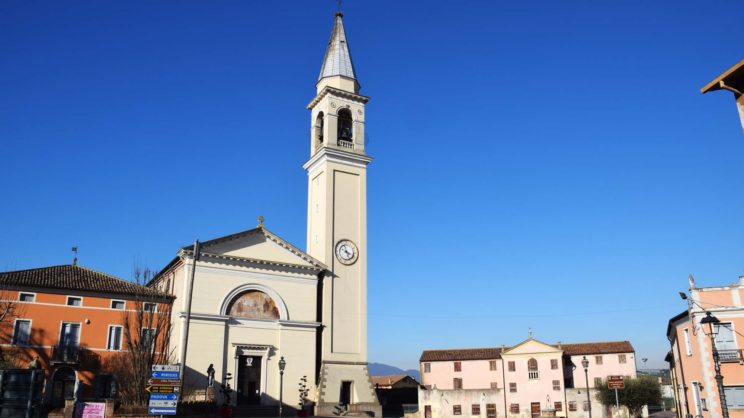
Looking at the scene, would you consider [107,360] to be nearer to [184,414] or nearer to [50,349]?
[50,349]

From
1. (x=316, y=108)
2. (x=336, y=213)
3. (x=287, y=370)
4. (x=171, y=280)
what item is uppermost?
(x=316, y=108)

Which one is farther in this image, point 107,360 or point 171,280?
point 171,280

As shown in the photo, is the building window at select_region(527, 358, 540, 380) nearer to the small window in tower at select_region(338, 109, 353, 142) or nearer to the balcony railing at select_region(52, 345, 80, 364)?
the small window in tower at select_region(338, 109, 353, 142)

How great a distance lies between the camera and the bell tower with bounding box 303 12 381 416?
4006cm

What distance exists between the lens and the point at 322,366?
39.3 m

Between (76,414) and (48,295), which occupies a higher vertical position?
(48,295)

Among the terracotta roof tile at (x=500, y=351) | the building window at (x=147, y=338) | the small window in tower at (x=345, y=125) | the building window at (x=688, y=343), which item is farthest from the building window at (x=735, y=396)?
the terracotta roof tile at (x=500, y=351)

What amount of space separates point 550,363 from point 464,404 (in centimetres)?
943

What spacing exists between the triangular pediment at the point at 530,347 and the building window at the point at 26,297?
43.2 m

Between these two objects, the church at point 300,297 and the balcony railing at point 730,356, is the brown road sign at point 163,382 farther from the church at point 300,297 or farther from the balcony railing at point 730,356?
the balcony railing at point 730,356

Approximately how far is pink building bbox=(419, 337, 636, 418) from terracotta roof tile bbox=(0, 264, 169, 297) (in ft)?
99.7

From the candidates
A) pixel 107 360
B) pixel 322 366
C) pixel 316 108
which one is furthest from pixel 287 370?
pixel 316 108

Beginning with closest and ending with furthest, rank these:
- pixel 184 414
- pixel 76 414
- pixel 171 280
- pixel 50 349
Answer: pixel 76 414 < pixel 184 414 < pixel 50 349 < pixel 171 280

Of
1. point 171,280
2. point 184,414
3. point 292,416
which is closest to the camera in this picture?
point 184,414
